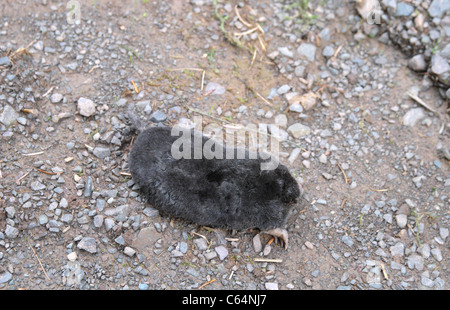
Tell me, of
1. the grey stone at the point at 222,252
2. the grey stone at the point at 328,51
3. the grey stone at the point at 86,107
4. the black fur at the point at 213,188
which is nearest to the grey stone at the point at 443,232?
the black fur at the point at 213,188

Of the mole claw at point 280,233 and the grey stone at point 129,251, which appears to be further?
the mole claw at point 280,233

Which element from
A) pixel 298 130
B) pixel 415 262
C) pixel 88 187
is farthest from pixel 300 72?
pixel 88 187

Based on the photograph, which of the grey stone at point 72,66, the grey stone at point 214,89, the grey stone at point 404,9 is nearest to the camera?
the grey stone at point 72,66

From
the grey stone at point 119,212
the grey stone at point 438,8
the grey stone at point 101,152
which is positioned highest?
the grey stone at point 438,8

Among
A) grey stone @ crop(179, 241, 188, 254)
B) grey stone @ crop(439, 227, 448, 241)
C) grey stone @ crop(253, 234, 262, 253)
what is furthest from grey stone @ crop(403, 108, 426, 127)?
grey stone @ crop(179, 241, 188, 254)

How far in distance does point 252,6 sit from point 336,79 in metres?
1.50

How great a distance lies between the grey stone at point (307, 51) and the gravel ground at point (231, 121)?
39 mm

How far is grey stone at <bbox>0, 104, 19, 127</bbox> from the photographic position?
14.5 ft

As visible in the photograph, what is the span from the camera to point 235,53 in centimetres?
548

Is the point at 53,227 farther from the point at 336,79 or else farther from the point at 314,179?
the point at 336,79

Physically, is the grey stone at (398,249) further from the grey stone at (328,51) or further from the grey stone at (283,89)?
the grey stone at (328,51)

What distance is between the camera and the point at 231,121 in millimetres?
5043

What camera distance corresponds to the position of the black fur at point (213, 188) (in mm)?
4145
